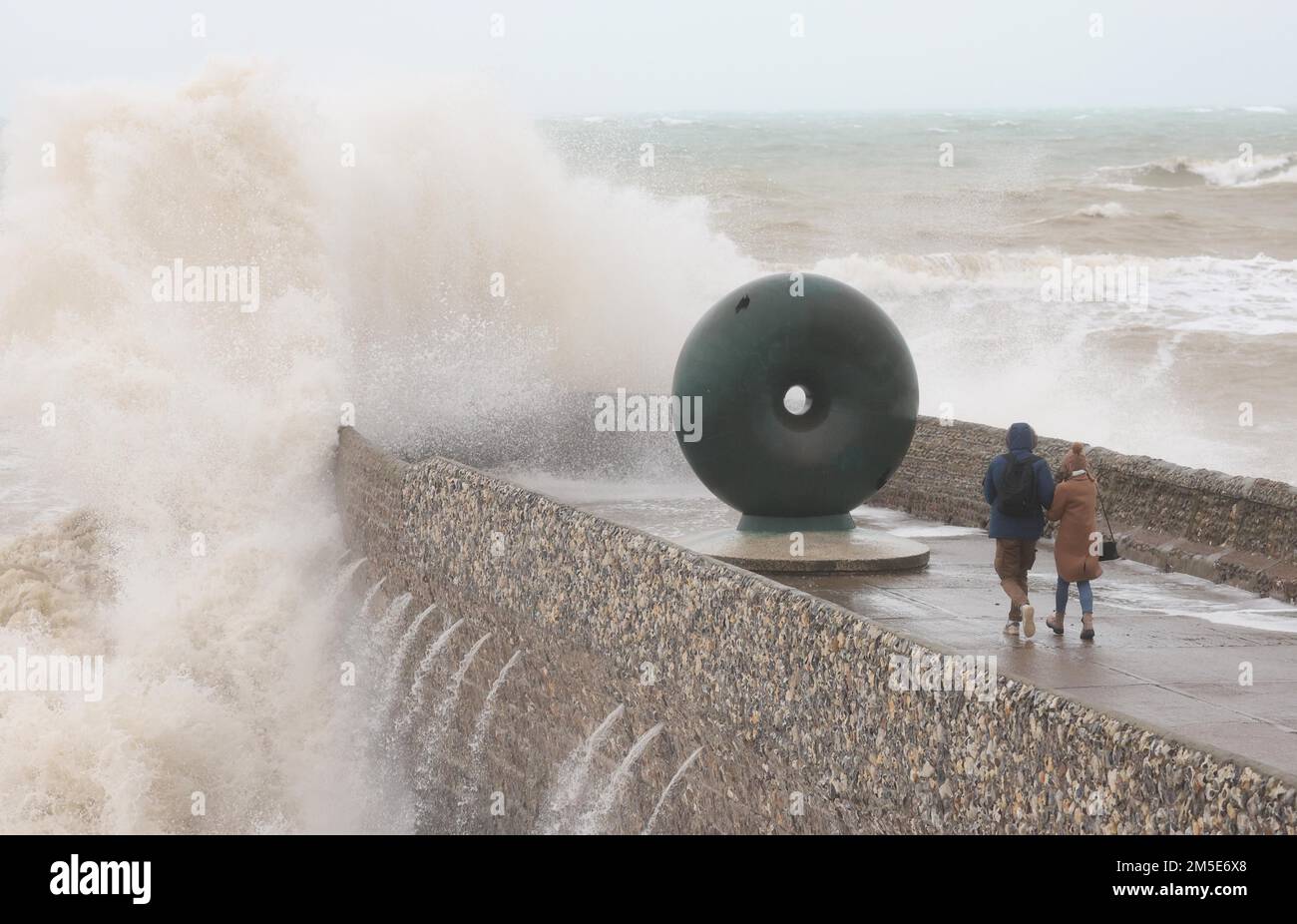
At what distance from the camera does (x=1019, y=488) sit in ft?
31.3

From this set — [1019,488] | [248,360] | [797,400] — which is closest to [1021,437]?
[1019,488]

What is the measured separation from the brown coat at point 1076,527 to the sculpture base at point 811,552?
2558mm

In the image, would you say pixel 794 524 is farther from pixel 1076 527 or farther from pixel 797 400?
pixel 1076 527

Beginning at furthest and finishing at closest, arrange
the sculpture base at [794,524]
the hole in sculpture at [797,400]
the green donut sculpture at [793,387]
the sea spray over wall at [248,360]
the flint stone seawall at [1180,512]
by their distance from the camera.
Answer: the sea spray over wall at [248,360]
the sculpture base at [794,524]
the hole in sculpture at [797,400]
the green donut sculpture at [793,387]
the flint stone seawall at [1180,512]

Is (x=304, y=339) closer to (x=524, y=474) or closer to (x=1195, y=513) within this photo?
(x=524, y=474)

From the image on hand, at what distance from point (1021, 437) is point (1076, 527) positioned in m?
0.60

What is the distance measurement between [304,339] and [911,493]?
7.98 meters

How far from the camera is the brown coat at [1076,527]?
9.35 metres

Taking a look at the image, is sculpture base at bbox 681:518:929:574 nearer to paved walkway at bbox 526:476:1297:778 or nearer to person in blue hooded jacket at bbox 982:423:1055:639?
paved walkway at bbox 526:476:1297:778

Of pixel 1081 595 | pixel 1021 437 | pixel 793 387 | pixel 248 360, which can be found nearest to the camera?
pixel 1021 437

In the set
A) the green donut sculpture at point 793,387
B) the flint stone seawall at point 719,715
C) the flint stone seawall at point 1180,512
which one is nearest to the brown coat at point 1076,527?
the flint stone seawall at point 719,715

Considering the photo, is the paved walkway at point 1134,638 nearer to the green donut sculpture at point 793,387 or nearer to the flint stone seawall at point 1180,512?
the flint stone seawall at point 1180,512

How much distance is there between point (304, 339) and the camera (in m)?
20.2
